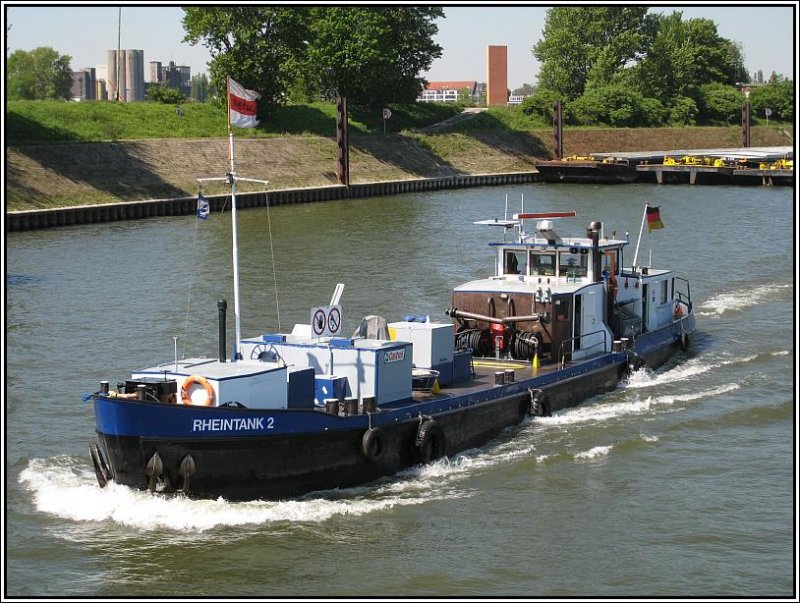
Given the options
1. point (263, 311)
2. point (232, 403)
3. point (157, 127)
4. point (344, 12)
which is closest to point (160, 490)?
point (232, 403)

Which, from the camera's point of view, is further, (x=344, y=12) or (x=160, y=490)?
(x=344, y=12)

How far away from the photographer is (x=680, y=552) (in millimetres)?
19812

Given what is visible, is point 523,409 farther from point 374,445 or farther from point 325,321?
point 325,321

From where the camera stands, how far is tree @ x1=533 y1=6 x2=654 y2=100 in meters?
122

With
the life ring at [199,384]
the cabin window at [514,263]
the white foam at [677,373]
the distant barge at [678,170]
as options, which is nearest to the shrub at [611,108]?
the distant barge at [678,170]

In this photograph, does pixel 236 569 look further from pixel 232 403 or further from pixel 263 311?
pixel 263 311

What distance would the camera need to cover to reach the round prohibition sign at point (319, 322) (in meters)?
22.7

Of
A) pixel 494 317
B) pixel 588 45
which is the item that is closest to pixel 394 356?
pixel 494 317

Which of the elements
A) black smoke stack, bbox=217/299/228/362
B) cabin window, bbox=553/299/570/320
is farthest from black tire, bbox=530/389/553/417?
black smoke stack, bbox=217/299/228/362

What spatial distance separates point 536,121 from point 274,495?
9222cm

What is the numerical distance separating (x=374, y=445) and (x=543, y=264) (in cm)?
934

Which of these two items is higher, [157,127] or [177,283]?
[157,127]

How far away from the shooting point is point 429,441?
23.3 metres

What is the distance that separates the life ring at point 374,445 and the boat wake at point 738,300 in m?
20.8
